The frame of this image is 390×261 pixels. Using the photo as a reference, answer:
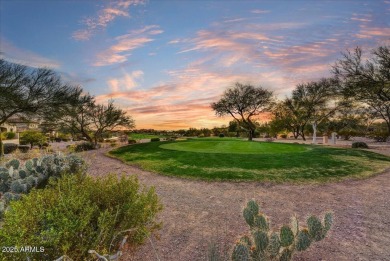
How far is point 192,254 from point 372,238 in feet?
14.6

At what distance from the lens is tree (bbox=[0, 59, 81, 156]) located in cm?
2414

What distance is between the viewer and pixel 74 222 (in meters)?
4.07

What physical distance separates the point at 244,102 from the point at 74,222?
42739 mm

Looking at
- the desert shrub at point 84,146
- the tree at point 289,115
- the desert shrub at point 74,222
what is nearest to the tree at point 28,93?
the desert shrub at point 84,146

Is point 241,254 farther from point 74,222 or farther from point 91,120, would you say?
point 91,120

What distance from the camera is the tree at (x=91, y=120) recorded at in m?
37.1

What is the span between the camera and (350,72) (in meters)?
29.0

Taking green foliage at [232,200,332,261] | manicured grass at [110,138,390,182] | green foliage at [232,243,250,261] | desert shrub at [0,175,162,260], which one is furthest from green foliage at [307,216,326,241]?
manicured grass at [110,138,390,182]

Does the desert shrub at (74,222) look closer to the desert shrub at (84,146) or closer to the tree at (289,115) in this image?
the desert shrub at (84,146)

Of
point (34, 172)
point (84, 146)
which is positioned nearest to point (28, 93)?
point (84, 146)

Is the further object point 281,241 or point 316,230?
point 316,230

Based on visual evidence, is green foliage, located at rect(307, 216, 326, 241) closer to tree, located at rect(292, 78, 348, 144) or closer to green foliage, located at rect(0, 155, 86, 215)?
green foliage, located at rect(0, 155, 86, 215)

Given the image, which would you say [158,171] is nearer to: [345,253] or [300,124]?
[345,253]

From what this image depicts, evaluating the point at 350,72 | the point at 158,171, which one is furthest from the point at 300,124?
the point at 158,171
